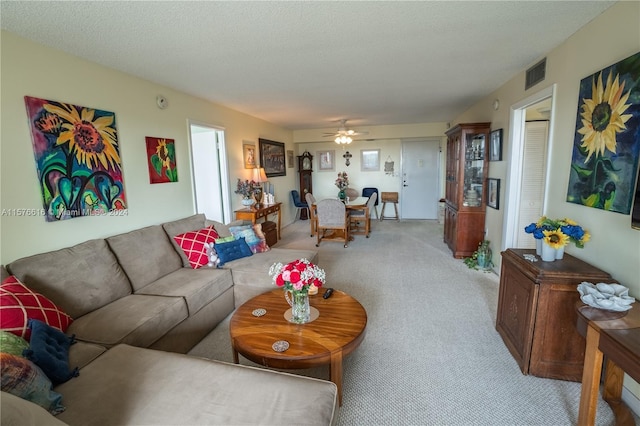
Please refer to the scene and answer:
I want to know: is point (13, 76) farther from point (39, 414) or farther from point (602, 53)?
point (602, 53)

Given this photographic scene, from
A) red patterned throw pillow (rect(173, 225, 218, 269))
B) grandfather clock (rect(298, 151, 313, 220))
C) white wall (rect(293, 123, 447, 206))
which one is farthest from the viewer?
grandfather clock (rect(298, 151, 313, 220))

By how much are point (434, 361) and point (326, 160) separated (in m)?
6.26

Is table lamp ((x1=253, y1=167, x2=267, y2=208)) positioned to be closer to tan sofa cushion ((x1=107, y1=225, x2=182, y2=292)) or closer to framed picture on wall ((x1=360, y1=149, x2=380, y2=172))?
tan sofa cushion ((x1=107, y1=225, x2=182, y2=292))

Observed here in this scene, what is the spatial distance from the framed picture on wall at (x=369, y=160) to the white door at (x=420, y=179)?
2.15 feet

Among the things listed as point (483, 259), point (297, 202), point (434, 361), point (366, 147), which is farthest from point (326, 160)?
point (434, 361)

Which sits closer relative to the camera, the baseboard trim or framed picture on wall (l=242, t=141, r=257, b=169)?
the baseboard trim

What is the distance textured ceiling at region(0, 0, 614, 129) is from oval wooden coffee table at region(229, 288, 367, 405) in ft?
6.34

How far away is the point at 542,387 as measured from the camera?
5.94ft

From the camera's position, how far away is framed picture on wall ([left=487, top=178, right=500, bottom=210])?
3.60m

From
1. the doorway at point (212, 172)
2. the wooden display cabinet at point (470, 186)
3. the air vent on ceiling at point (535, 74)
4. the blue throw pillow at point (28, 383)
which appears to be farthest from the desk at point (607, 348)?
the doorway at point (212, 172)

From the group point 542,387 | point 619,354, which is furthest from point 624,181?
point 542,387

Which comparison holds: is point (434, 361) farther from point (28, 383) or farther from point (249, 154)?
point (249, 154)

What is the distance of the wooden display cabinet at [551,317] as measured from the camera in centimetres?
177

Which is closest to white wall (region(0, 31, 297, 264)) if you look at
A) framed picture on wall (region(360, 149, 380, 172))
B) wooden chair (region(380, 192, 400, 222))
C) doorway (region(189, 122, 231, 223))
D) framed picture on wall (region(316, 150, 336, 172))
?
doorway (region(189, 122, 231, 223))
